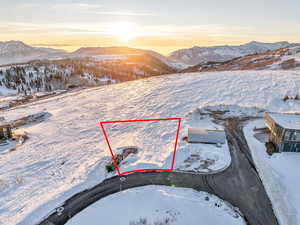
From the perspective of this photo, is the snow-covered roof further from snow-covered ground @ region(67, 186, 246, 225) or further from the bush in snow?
the bush in snow

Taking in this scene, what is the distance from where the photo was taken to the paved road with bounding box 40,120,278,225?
1435 centimetres

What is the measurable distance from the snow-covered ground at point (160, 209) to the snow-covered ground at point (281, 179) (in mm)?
3907

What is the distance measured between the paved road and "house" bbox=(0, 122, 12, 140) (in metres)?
22.5

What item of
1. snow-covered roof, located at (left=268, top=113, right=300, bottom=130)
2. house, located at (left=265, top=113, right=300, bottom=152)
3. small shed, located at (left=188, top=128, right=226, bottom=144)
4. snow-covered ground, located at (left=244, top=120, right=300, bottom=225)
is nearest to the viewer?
snow-covered ground, located at (left=244, top=120, right=300, bottom=225)

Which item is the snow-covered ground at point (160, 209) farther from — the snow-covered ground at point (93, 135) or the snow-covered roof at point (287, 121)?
the snow-covered roof at point (287, 121)

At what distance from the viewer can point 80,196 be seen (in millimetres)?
16656

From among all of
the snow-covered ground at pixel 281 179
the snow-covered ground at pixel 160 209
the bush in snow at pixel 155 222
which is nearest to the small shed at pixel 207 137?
the snow-covered ground at pixel 281 179

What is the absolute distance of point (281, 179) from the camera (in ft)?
55.4

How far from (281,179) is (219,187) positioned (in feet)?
20.1

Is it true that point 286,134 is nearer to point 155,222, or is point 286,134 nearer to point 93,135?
point 155,222

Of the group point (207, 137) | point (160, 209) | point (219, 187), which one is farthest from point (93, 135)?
point (219, 187)

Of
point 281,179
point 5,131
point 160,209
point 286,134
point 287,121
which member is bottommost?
point 5,131

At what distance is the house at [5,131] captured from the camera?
97.2ft

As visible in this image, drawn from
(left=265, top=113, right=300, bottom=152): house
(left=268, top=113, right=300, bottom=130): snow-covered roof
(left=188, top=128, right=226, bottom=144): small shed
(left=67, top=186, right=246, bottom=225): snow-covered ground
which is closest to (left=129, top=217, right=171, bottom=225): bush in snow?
(left=67, top=186, right=246, bottom=225): snow-covered ground
